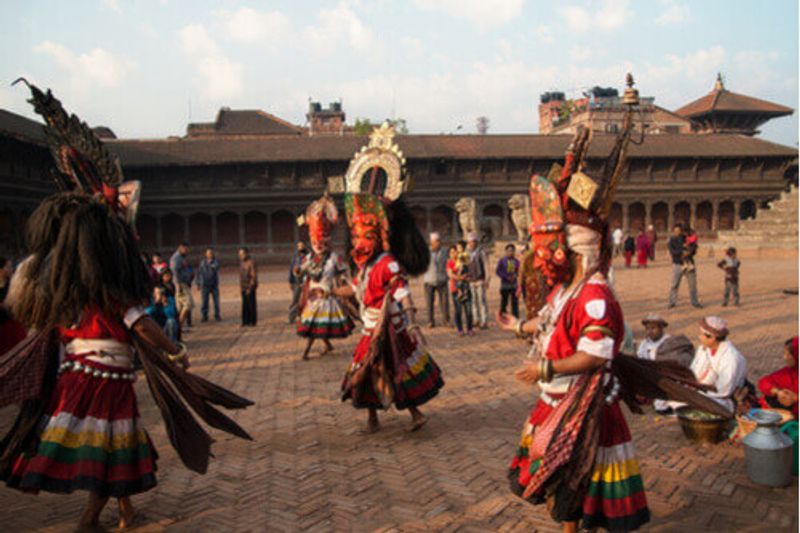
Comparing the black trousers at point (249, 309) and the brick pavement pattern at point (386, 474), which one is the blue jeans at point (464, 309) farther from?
the black trousers at point (249, 309)

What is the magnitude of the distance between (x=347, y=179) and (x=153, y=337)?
3319 mm

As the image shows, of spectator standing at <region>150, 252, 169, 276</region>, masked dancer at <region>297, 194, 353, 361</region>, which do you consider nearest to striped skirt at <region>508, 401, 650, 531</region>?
masked dancer at <region>297, 194, 353, 361</region>

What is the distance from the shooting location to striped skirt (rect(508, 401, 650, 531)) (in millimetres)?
3188

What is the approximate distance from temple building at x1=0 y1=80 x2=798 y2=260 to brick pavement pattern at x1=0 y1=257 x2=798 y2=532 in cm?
2700

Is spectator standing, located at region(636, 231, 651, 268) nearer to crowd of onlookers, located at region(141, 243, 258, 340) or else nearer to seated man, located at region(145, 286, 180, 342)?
crowd of onlookers, located at region(141, 243, 258, 340)

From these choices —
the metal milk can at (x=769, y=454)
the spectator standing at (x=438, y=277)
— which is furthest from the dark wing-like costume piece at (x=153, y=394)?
the spectator standing at (x=438, y=277)

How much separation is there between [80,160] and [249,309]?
27.4 feet

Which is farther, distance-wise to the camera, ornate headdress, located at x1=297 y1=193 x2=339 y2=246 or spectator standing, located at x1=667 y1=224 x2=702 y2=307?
spectator standing, located at x1=667 y1=224 x2=702 y2=307

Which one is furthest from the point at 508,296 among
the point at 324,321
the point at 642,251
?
the point at 642,251

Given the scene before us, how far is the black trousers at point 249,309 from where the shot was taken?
1286 centimetres

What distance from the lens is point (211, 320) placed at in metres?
14.1

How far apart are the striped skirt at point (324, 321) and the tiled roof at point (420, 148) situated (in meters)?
25.0

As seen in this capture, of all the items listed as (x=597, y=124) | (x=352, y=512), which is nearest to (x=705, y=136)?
(x=597, y=124)

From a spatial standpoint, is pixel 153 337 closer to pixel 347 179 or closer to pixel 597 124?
pixel 347 179
